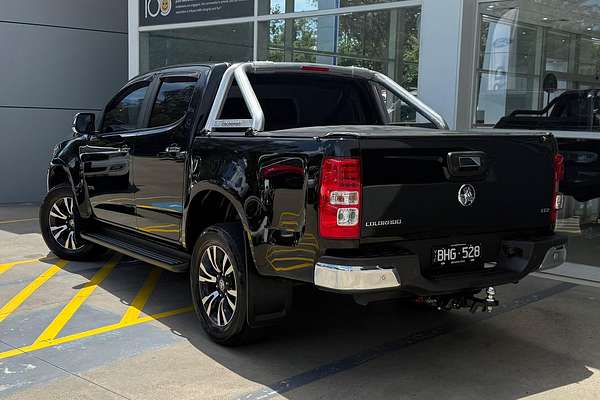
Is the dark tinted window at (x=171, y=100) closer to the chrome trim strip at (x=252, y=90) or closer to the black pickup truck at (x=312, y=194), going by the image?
the black pickup truck at (x=312, y=194)

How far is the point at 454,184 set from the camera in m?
4.09

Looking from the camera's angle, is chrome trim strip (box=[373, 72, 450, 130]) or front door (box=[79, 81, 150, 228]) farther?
front door (box=[79, 81, 150, 228])

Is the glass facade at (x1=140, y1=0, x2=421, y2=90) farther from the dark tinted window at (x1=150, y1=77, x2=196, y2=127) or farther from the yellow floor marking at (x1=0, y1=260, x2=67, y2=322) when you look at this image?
the yellow floor marking at (x1=0, y1=260, x2=67, y2=322)

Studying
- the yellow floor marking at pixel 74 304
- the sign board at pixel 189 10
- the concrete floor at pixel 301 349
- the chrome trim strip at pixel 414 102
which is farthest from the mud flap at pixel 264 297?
the sign board at pixel 189 10

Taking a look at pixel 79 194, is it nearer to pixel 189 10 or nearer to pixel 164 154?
pixel 164 154

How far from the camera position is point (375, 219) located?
3.79 metres

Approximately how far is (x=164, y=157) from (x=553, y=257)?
2.99 metres

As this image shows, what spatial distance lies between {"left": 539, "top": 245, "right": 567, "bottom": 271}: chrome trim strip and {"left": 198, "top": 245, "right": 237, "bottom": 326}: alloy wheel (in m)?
2.03

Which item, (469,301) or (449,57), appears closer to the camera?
(469,301)

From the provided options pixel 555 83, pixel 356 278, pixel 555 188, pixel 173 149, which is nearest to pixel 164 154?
pixel 173 149

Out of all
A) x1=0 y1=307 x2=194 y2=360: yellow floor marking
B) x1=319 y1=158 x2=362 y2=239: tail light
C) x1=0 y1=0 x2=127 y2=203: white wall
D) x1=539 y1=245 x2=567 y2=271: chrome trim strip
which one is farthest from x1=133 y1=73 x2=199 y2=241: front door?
x1=0 y1=0 x2=127 y2=203: white wall

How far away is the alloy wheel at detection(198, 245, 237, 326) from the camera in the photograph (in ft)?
Result: 15.1

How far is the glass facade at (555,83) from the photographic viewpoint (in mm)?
7445

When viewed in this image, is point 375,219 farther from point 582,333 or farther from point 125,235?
point 125,235
